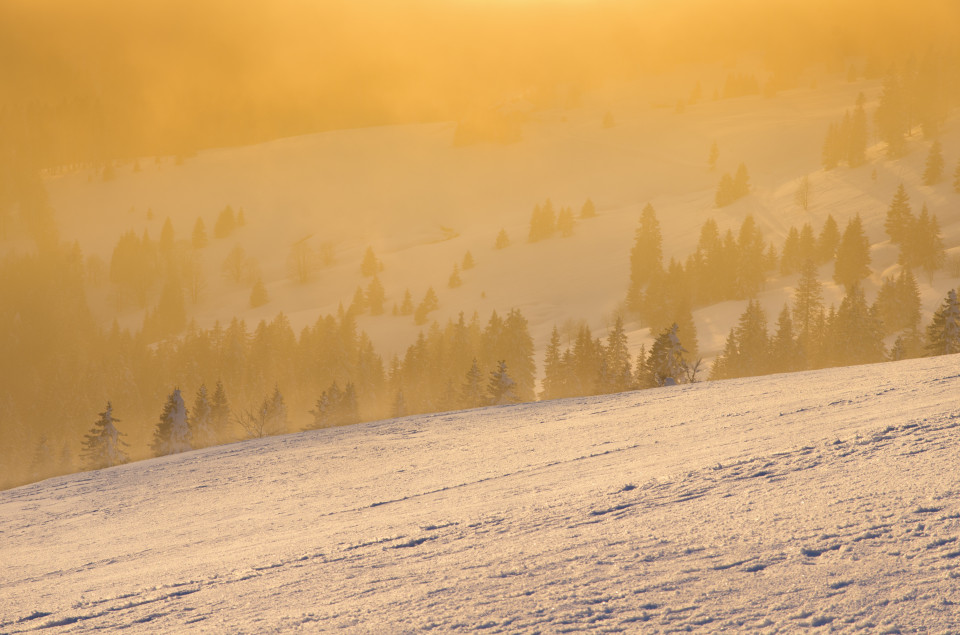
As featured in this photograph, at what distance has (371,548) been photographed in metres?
8.97

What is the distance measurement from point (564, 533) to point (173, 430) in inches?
1851

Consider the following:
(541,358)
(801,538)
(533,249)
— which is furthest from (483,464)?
(533,249)

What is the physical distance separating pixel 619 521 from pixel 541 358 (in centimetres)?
8230

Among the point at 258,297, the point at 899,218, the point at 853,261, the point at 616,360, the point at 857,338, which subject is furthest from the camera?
the point at 258,297

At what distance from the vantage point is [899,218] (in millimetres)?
91688

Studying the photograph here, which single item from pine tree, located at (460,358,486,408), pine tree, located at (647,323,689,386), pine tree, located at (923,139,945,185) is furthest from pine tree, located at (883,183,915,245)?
pine tree, located at (647,323,689,386)

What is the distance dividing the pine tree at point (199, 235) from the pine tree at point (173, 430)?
13029 centimetres

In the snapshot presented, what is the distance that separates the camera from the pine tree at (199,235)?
171 meters

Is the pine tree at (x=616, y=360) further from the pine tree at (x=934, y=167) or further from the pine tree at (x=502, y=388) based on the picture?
the pine tree at (x=934, y=167)

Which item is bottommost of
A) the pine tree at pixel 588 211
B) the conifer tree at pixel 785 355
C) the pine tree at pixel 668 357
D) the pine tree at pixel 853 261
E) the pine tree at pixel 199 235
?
the conifer tree at pixel 785 355

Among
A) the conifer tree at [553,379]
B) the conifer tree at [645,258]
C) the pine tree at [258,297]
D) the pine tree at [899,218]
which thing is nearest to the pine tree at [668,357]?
the conifer tree at [553,379]

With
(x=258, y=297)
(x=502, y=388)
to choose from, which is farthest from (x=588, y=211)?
(x=502, y=388)

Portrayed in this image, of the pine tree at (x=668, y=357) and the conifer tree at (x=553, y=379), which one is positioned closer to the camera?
the pine tree at (x=668, y=357)

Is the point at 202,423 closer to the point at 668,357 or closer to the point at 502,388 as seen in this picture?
the point at 502,388
